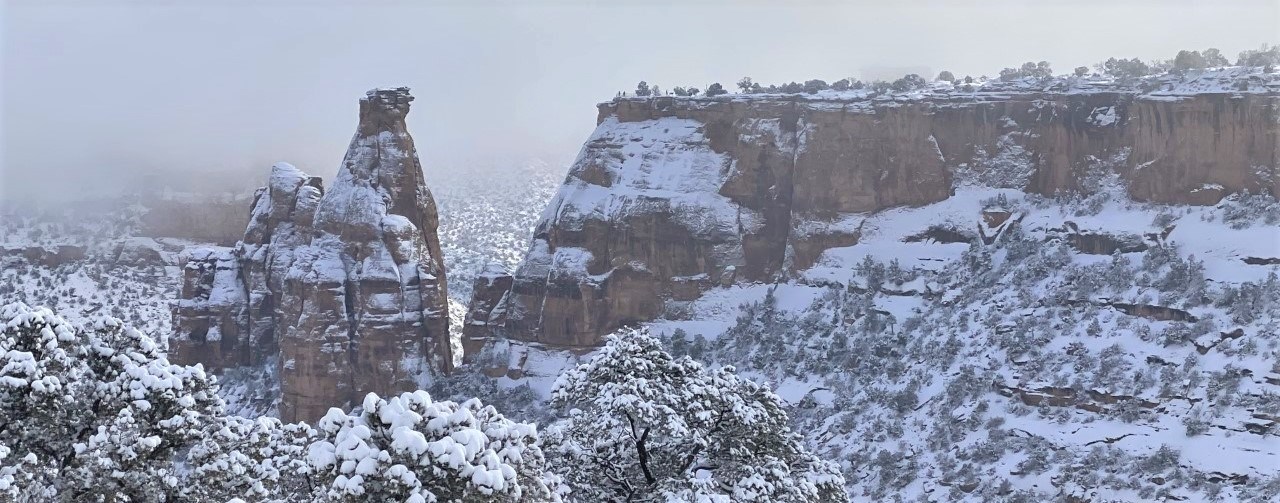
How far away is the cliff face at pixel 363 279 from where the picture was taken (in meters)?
89.6

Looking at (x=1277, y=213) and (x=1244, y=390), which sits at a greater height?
(x=1277, y=213)

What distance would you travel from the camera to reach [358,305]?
9031 centimetres

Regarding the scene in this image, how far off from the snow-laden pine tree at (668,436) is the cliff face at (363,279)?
59.3 meters

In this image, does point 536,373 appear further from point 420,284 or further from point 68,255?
point 68,255

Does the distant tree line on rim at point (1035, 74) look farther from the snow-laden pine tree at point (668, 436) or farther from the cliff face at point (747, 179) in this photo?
the snow-laden pine tree at point (668, 436)

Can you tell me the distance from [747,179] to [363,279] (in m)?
23.1

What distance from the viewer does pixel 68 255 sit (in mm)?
131000

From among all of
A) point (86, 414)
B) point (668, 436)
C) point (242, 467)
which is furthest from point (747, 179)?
point (86, 414)

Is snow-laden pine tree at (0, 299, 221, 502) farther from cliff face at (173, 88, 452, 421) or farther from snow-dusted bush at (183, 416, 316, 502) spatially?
cliff face at (173, 88, 452, 421)

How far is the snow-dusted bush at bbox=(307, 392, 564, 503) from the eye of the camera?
874 inches

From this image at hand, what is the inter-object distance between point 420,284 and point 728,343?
1810 cm

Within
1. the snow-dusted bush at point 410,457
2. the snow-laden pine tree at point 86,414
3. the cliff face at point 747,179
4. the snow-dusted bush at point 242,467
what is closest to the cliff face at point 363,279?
the cliff face at point 747,179

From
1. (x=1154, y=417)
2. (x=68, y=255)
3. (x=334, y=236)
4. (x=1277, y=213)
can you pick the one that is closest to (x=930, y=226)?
(x=1277, y=213)

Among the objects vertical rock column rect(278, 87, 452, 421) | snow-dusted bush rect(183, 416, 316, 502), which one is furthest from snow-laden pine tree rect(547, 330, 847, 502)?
vertical rock column rect(278, 87, 452, 421)
